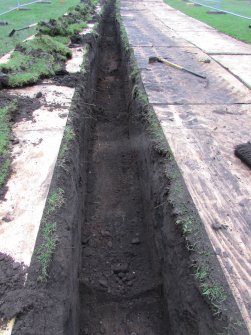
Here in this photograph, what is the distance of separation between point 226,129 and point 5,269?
3232mm

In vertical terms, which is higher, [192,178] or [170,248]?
[192,178]

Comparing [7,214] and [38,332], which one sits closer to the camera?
[38,332]

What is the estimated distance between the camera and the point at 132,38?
9.95 metres

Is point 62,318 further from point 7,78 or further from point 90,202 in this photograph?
point 7,78

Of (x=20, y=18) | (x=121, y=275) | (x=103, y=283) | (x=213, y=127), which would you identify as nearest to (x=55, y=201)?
(x=103, y=283)

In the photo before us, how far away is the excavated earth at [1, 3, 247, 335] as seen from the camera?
7.82ft

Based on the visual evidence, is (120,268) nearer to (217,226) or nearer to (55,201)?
(55,201)

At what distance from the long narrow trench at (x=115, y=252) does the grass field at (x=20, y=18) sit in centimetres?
385

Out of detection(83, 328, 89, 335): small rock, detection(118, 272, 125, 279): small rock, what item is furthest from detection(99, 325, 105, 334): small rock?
detection(118, 272, 125, 279): small rock

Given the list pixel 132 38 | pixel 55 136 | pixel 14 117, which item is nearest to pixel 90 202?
pixel 55 136

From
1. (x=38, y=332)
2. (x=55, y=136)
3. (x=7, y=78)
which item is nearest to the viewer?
(x=38, y=332)

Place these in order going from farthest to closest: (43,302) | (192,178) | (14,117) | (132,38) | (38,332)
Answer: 1. (132,38)
2. (14,117)
3. (192,178)
4. (43,302)
5. (38,332)

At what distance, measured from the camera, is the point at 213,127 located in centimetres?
449

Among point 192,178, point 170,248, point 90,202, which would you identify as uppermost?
point 192,178
